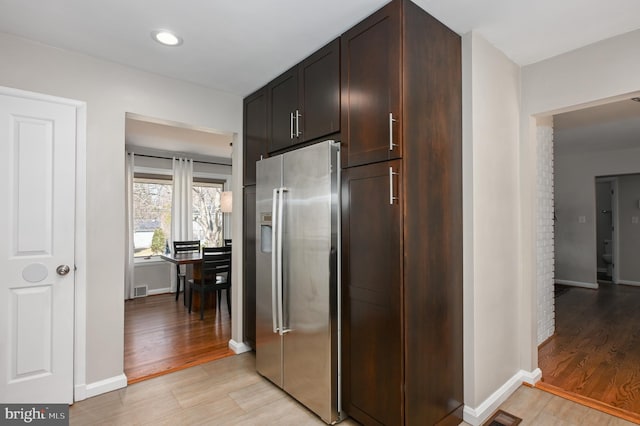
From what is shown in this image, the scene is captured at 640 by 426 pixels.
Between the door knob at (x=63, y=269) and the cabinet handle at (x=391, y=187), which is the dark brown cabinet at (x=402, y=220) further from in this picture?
the door knob at (x=63, y=269)

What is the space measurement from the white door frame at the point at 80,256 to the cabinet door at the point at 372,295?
1.96m

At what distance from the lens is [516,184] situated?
8.64ft

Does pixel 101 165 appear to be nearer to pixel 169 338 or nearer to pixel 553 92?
pixel 169 338

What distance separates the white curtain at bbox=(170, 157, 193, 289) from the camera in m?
5.99

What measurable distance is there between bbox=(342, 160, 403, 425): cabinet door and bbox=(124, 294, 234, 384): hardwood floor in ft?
5.64

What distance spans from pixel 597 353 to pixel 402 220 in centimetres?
295

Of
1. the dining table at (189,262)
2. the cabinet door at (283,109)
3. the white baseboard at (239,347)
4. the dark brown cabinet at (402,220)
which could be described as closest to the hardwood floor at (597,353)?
the dark brown cabinet at (402,220)

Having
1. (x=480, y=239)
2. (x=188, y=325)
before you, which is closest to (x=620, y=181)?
(x=480, y=239)

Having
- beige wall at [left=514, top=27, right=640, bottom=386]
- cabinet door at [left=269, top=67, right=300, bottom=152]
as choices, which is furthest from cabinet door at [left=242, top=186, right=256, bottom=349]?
beige wall at [left=514, top=27, right=640, bottom=386]

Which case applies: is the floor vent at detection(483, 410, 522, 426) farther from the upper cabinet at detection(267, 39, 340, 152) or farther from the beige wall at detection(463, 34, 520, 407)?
the upper cabinet at detection(267, 39, 340, 152)

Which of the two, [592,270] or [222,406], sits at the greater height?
[592,270]

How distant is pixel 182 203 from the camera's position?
19.9 feet

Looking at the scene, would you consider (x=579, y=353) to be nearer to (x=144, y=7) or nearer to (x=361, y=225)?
(x=361, y=225)

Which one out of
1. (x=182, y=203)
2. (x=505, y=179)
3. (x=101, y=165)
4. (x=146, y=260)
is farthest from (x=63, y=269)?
(x=182, y=203)
